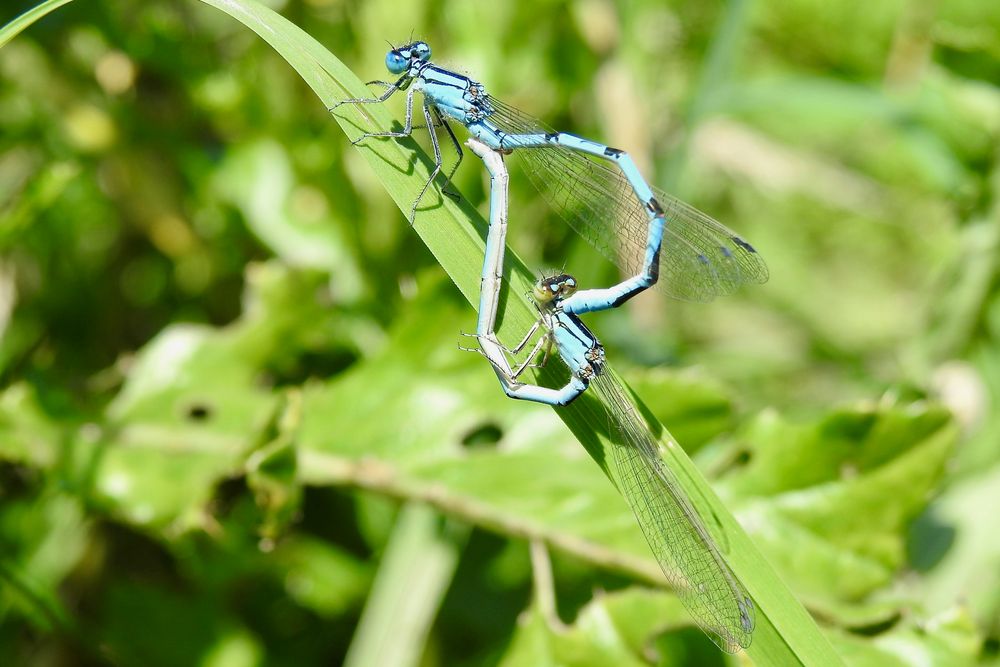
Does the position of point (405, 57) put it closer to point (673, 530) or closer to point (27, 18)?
point (27, 18)

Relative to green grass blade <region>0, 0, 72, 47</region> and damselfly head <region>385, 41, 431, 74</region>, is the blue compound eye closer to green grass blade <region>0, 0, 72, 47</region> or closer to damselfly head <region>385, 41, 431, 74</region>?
damselfly head <region>385, 41, 431, 74</region>

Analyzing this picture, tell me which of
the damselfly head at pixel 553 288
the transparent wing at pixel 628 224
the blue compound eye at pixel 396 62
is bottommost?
the damselfly head at pixel 553 288

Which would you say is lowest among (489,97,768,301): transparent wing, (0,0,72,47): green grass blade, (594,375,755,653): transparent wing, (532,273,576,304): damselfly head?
(594,375,755,653): transparent wing

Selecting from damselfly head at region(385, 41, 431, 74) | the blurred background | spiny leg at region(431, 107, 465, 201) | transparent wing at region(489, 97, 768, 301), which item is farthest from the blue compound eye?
the blurred background

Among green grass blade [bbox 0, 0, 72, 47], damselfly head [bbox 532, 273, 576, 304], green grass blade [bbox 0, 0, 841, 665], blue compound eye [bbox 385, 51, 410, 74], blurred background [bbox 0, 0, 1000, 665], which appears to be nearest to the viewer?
green grass blade [bbox 0, 0, 841, 665]

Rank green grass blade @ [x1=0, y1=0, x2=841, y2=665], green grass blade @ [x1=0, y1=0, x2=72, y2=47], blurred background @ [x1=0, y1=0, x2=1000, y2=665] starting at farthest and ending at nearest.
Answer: blurred background @ [x1=0, y1=0, x2=1000, y2=665] < green grass blade @ [x1=0, y1=0, x2=72, y2=47] < green grass blade @ [x1=0, y1=0, x2=841, y2=665]

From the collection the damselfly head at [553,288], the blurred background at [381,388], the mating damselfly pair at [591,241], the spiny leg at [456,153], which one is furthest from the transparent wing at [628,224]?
the damselfly head at [553,288]

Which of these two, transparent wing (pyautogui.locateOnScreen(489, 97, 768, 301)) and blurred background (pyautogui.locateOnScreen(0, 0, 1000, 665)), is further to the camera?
transparent wing (pyautogui.locateOnScreen(489, 97, 768, 301))

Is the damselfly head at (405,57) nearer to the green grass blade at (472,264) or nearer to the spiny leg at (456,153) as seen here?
the spiny leg at (456,153)

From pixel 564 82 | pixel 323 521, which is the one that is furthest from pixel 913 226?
pixel 323 521
